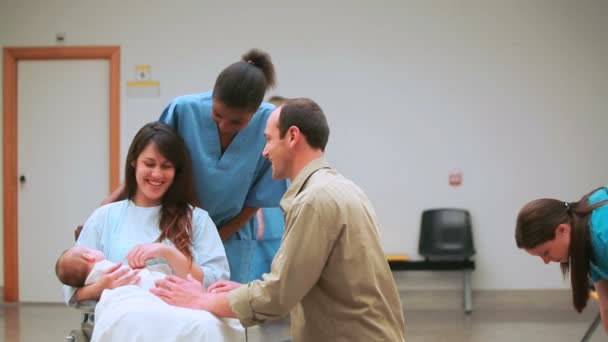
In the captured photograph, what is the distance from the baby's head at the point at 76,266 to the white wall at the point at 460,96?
381 centimetres

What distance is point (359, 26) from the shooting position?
18.9 feet

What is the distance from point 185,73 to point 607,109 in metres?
3.32

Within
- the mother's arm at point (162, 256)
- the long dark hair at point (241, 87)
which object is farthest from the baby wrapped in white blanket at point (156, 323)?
the long dark hair at point (241, 87)

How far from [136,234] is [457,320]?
345cm

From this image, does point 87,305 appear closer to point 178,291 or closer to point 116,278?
point 116,278

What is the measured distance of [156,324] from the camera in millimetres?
1740

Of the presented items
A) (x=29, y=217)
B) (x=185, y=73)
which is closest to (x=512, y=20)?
(x=185, y=73)

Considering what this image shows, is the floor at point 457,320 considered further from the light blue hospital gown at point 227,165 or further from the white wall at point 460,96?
the light blue hospital gown at point 227,165

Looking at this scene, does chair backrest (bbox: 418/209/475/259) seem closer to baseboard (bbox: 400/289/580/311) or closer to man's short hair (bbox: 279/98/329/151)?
baseboard (bbox: 400/289/580/311)

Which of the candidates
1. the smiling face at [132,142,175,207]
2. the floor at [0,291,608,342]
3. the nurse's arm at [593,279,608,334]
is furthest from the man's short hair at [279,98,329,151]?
the floor at [0,291,608,342]

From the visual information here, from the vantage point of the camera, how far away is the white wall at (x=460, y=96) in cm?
575

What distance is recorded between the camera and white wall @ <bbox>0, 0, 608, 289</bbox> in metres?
5.75

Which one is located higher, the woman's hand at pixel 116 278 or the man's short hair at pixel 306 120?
the man's short hair at pixel 306 120

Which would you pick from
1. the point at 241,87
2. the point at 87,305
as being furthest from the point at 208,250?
the point at 241,87
